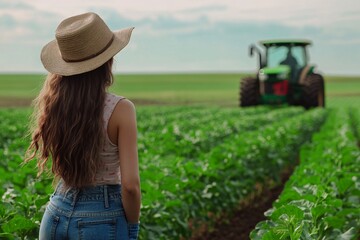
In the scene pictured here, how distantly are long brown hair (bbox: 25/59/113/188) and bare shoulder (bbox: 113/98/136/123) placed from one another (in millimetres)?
81

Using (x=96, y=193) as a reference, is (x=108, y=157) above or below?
above

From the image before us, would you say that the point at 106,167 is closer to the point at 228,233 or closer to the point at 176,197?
the point at 176,197

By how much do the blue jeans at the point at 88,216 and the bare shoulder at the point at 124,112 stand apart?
0.37 m

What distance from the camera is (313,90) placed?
25844 mm

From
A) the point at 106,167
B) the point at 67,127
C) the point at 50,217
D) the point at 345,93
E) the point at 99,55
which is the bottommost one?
the point at 345,93

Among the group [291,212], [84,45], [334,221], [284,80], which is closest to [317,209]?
[334,221]

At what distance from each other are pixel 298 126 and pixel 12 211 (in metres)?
11.0

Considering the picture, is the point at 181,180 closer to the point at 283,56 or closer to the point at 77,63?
the point at 77,63

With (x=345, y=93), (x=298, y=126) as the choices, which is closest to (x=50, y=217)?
(x=298, y=126)

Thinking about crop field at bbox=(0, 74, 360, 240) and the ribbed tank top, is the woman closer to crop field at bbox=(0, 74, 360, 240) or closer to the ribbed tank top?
the ribbed tank top

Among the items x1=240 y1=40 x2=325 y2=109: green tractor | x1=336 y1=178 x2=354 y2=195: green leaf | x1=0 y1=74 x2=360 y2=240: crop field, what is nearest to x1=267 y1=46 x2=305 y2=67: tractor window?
x1=240 y1=40 x2=325 y2=109: green tractor

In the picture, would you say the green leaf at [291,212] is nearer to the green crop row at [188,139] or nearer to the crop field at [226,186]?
the crop field at [226,186]

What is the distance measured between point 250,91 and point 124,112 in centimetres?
2307

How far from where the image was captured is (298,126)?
49.5 ft
